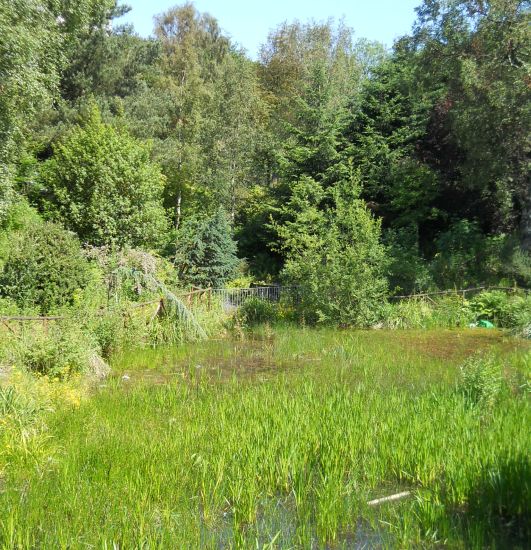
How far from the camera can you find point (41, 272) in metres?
13.0

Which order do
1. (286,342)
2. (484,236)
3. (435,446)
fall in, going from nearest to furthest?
1. (435,446)
2. (286,342)
3. (484,236)

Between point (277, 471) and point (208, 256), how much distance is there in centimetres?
1650

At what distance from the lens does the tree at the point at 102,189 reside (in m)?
20.5

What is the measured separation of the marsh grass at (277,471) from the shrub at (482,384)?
0.16 m

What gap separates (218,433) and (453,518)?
276 cm

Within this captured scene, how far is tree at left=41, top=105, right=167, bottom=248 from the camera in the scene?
2045 centimetres

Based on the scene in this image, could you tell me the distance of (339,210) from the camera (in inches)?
651

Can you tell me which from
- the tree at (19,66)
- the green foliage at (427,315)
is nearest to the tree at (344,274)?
the green foliage at (427,315)

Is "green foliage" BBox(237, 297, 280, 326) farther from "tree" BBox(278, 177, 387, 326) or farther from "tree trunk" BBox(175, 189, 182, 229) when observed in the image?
"tree trunk" BBox(175, 189, 182, 229)

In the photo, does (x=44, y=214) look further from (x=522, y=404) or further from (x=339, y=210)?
(x=522, y=404)

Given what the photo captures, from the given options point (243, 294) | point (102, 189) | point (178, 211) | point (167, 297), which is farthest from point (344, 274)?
point (178, 211)

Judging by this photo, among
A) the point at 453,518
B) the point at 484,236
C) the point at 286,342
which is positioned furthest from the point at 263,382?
the point at 484,236

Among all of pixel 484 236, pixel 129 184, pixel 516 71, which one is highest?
pixel 516 71

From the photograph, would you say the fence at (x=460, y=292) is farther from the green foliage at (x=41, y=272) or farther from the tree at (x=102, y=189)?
the tree at (x=102, y=189)
